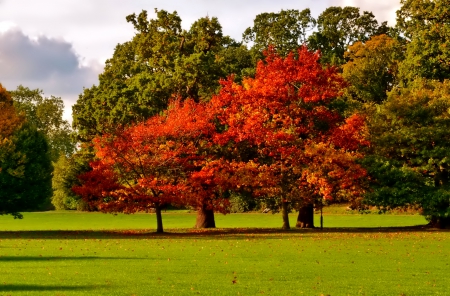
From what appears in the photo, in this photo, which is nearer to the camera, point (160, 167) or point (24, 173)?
point (160, 167)

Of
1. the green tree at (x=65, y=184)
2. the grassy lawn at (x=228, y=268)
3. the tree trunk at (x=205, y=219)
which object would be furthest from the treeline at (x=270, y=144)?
the green tree at (x=65, y=184)

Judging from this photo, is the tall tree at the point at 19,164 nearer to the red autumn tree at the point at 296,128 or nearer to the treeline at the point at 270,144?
the treeline at the point at 270,144

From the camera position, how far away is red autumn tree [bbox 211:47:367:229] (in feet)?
130

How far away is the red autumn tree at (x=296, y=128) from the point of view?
39531 millimetres

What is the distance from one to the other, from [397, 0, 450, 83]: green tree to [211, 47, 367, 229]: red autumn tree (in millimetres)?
13899

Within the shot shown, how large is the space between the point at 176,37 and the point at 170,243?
21.8 meters

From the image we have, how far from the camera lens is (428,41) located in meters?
51.3

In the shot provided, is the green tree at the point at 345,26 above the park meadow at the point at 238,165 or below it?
above

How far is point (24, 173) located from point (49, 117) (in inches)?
2251

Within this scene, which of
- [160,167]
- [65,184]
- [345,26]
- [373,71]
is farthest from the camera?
[65,184]

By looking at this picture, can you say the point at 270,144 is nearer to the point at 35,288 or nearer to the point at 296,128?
the point at 296,128

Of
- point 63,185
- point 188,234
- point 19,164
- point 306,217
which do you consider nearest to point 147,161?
point 188,234

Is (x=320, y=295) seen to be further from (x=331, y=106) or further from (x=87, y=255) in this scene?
(x=331, y=106)

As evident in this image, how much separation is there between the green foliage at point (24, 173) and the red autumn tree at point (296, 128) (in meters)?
14.5
